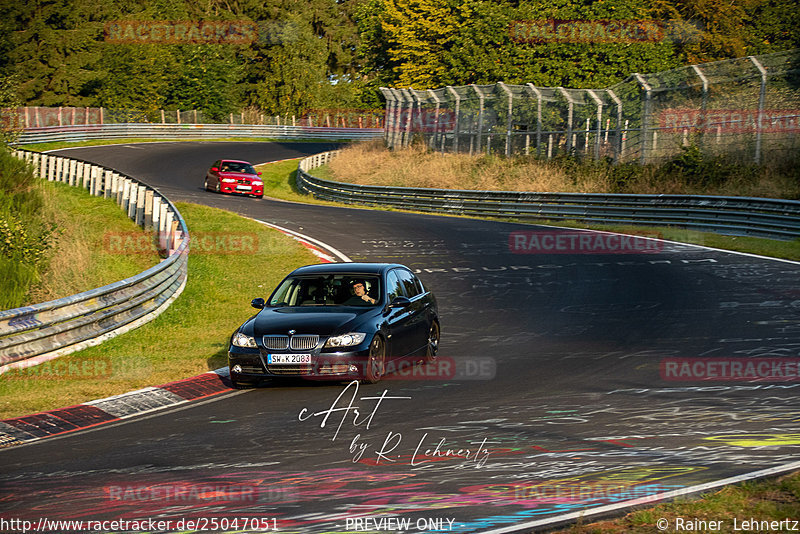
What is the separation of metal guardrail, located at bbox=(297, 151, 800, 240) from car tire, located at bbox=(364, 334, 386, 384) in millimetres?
14806

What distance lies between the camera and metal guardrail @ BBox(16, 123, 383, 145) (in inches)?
2345

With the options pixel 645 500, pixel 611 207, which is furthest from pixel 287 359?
pixel 611 207

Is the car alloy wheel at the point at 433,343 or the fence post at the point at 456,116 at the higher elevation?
the fence post at the point at 456,116

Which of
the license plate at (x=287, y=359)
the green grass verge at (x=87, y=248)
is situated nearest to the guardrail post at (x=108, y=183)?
the green grass verge at (x=87, y=248)

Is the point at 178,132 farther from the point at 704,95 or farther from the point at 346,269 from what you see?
the point at 346,269

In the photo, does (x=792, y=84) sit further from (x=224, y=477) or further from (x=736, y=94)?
(x=224, y=477)

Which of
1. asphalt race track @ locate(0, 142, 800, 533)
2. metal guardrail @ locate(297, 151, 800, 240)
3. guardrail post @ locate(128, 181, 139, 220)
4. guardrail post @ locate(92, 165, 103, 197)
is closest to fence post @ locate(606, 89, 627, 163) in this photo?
metal guardrail @ locate(297, 151, 800, 240)

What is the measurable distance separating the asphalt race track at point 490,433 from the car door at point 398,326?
347mm

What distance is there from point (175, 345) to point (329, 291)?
3.42 metres

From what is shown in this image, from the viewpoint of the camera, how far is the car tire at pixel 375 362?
1073 cm

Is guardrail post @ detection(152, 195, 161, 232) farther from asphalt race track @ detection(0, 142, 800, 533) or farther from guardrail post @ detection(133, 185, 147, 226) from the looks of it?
asphalt race track @ detection(0, 142, 800, 533)

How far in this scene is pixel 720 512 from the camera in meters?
5.37

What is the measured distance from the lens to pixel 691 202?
86.2ft

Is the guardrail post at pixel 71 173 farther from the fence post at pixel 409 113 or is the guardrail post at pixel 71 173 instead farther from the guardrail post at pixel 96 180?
the fence post at pixel 409 113
